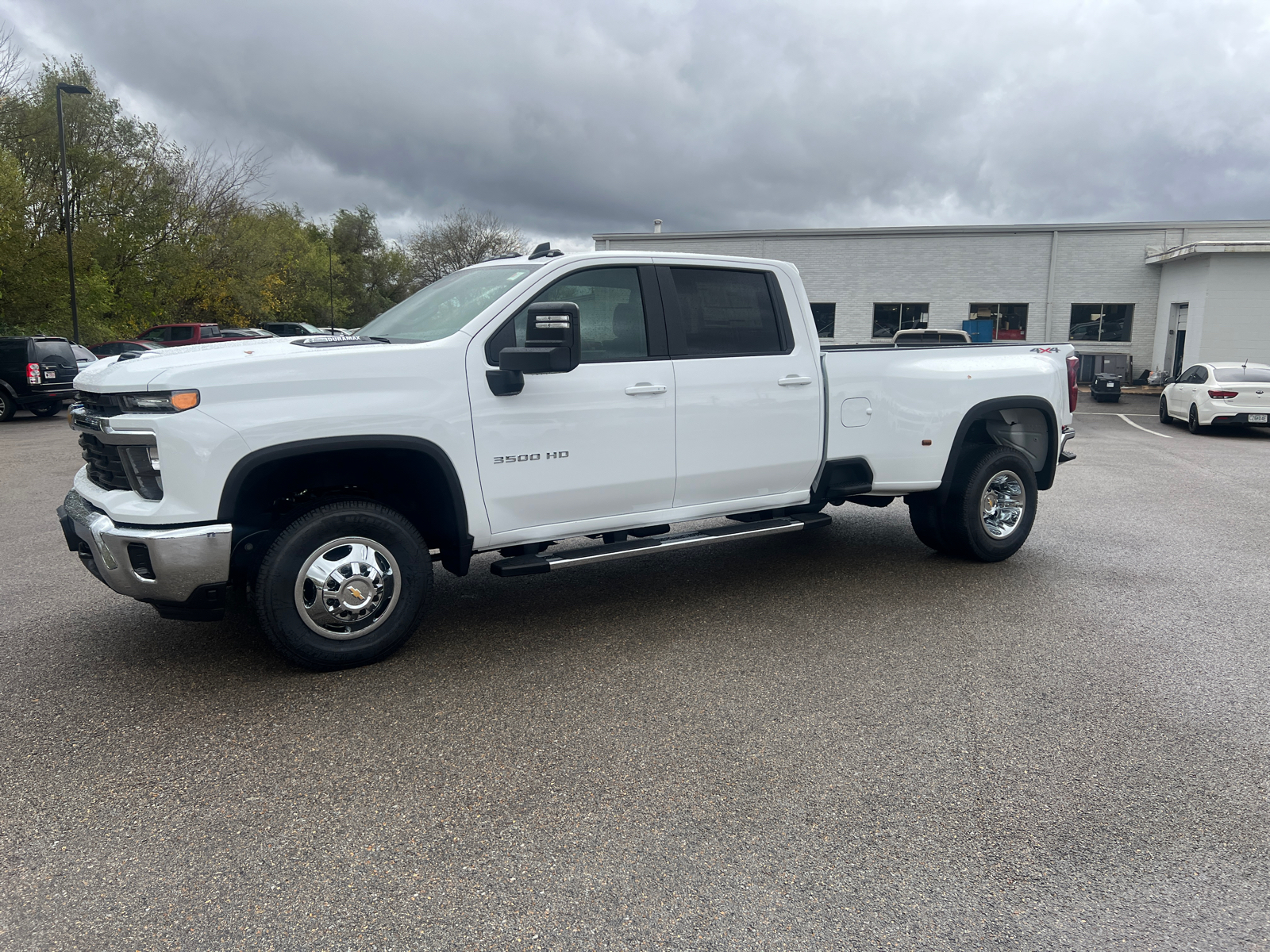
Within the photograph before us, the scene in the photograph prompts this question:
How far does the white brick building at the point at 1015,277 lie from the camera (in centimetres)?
3194

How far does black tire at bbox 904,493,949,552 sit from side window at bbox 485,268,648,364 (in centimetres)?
273

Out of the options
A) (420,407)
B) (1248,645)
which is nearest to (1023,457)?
(1248,645)

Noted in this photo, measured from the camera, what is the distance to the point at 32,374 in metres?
18.8

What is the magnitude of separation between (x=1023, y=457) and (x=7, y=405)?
20.2m

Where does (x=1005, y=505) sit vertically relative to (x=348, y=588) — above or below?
below

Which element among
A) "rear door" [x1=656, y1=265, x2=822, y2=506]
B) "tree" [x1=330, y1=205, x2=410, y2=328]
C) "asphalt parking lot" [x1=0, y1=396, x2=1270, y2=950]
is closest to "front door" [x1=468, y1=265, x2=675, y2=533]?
"rear door" [x1=656, y1=265, x2=822, y2=506]

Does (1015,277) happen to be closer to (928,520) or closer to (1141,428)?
(1141,428)

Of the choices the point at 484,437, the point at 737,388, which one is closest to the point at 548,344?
the point at 484,437

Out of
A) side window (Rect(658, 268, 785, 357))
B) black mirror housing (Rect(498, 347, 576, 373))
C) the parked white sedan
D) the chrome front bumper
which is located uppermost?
side window (Rect(658, 268, 785, 357))

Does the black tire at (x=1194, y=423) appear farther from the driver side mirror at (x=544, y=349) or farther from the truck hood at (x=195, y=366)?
the truck hood at (x=195, y=366)

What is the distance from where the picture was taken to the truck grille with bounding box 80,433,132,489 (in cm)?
420

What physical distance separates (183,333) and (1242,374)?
96.0ft

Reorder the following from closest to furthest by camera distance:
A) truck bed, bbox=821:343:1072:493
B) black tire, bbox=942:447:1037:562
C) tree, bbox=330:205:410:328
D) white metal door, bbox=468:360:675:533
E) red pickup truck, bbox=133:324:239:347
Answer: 1. white metal door, bbox=468:360:675:533
2. truck bed, bbox=821:343:1072:493
3. black tire, bbox=942:447:1037:562
4. red pickup truck, bbox=133:324:239:347
5. tree, bbox=330:205:410:328

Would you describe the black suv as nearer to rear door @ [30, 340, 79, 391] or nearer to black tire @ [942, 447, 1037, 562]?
rear door @ [30, 340, 79, 391]
